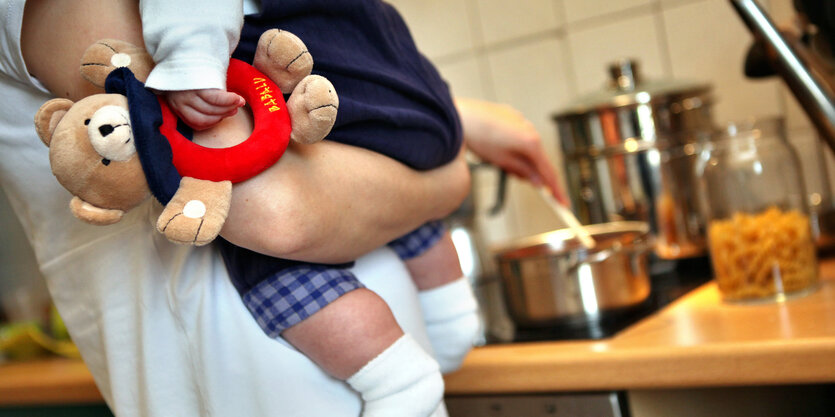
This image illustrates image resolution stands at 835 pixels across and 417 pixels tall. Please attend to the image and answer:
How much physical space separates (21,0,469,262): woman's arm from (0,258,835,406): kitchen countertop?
0.29m

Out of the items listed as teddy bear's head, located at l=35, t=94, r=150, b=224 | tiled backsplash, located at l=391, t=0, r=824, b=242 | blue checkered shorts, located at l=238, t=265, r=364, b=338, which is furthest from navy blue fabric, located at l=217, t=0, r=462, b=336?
tiled backsplash, located at l=391, t=0, r=824, b=242

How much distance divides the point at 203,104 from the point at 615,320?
1.94ft

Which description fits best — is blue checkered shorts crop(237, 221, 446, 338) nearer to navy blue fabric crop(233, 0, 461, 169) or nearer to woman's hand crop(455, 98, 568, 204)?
navy blue fabric crop(233, 0, 461, 169)

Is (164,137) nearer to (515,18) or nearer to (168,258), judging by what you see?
(168,258)

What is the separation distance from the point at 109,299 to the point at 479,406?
15.1 inches

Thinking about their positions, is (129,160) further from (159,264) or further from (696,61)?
(696,61)

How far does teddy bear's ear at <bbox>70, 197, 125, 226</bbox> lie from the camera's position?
40 cm

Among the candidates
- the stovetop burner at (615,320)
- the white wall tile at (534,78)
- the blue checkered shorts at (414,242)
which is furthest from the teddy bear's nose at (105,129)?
the white wall tile at (534,78)

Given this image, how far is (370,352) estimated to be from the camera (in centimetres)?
49

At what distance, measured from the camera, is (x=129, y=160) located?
1.33 ft

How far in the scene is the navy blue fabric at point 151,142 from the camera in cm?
40

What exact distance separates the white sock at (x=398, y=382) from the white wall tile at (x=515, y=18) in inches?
39.3

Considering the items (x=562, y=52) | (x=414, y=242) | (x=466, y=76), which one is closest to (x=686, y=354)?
(x=414, y=242)

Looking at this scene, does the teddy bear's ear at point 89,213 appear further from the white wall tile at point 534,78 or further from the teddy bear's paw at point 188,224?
the white wall tile at point 534,78
